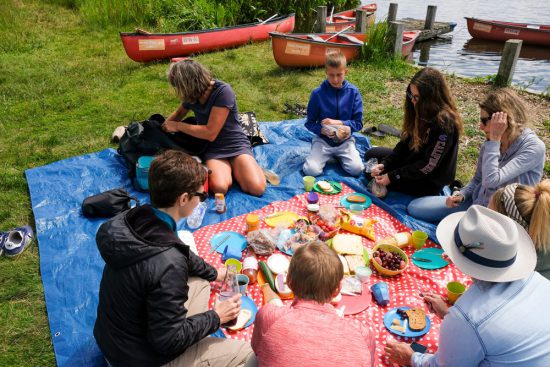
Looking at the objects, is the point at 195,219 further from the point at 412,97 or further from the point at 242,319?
the point at 412,97

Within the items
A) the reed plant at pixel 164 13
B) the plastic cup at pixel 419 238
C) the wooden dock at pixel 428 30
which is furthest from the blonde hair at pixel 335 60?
the wooden dock at pixel 428 30

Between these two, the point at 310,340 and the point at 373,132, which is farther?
the point at 373,132

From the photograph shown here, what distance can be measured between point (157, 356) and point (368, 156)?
3758mm

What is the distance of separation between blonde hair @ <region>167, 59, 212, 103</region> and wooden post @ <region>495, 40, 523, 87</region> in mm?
6363

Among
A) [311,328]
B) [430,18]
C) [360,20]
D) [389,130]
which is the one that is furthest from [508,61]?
[430,18]

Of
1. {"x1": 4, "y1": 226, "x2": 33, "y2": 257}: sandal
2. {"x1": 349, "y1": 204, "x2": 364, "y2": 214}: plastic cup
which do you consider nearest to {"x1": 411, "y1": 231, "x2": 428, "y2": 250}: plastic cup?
{"x1": 349, "y1": 204, "x2": 364, "y2": 214}: plastic cup

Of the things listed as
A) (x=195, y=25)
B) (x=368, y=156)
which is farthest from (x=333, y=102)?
(x=195, y=25)

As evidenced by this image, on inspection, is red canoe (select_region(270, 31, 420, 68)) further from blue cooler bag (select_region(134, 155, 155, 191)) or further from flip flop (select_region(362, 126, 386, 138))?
blue cooler bag (select_region(134, 155, 155, 191))

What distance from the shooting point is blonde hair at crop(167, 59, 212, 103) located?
13.6ft

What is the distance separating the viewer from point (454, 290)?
118 inches

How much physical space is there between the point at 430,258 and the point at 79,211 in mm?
3657

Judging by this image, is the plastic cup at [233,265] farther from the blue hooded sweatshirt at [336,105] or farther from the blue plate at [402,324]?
the blue hooded sweatshirt at [336,105]

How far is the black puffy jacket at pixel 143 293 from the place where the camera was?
1947 millimetres

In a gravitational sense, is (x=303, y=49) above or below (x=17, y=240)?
above
